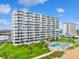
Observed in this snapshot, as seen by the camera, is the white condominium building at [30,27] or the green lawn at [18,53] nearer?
the green lawn at [18,53]

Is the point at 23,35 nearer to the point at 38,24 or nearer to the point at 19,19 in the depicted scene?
the point at 19,19

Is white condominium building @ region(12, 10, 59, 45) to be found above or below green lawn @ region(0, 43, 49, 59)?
above

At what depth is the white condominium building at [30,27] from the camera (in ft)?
142

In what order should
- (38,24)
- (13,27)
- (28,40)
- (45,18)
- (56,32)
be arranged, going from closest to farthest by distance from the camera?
1. (13,27)
2. (28,40)
3. (38,24)
4. (45,18)
5. (56,32)

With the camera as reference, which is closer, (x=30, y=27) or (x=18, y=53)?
(x=18, y=53)

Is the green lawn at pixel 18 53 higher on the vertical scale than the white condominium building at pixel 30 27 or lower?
lower

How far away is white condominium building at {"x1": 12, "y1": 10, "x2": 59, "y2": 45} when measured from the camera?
43203 millimetres

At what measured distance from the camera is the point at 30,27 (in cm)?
4791

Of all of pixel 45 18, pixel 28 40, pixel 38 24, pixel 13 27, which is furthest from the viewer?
pixel 45 18

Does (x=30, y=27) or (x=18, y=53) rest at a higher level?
(x=30, y=27)

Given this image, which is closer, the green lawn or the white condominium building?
the green lawn

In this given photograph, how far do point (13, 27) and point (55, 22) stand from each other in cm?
2219

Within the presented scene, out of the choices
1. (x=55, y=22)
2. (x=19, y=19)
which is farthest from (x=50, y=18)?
(x=19, y=19)

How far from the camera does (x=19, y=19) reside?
4369cm
